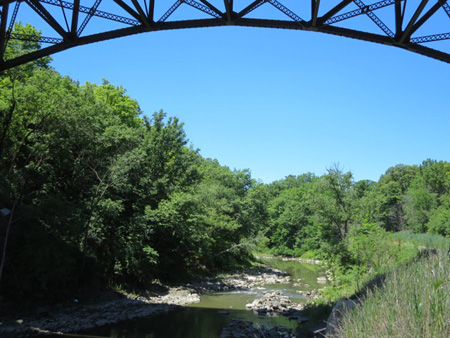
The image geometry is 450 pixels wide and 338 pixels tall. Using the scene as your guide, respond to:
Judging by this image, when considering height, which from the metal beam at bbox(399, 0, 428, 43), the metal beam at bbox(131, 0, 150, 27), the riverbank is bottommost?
the riverbank

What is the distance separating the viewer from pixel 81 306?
16109mm

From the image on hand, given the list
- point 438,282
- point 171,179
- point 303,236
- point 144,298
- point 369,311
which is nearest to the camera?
point 438,282

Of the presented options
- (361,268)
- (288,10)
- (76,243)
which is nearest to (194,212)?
(76,243)

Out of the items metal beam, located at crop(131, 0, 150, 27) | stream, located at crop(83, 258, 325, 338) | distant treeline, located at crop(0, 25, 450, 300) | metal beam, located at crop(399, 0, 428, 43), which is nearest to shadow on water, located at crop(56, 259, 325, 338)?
stream, located at crop(83, 258, 325, 338)

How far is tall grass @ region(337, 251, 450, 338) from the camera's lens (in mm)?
2800

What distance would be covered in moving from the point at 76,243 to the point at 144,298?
5274 mm

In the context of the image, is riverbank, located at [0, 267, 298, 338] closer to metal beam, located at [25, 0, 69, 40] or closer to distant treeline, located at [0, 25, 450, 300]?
distant treeline, located at [0, 25, 450, 300]

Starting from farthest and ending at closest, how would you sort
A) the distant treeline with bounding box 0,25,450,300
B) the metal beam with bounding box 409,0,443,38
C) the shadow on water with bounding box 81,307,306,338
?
the distant treeline with bounding box 0,25,450,300
the shadow on water with bounding box 81,307,306,338
the metal beam with bounding box 409,0,443,38

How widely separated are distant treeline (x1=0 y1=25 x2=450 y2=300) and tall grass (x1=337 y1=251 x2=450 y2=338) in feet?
39.2

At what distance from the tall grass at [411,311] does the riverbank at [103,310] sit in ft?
43.1

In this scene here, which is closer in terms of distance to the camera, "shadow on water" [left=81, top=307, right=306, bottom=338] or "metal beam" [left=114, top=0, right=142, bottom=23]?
"metal beam" [left=114, top=0, right=142, bottom=23]

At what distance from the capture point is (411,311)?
9.77 feet

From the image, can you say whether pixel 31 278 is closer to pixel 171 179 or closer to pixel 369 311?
pixel 171 179

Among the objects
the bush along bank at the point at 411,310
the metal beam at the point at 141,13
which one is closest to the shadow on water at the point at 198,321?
the bush along bank at the point at 411,310
